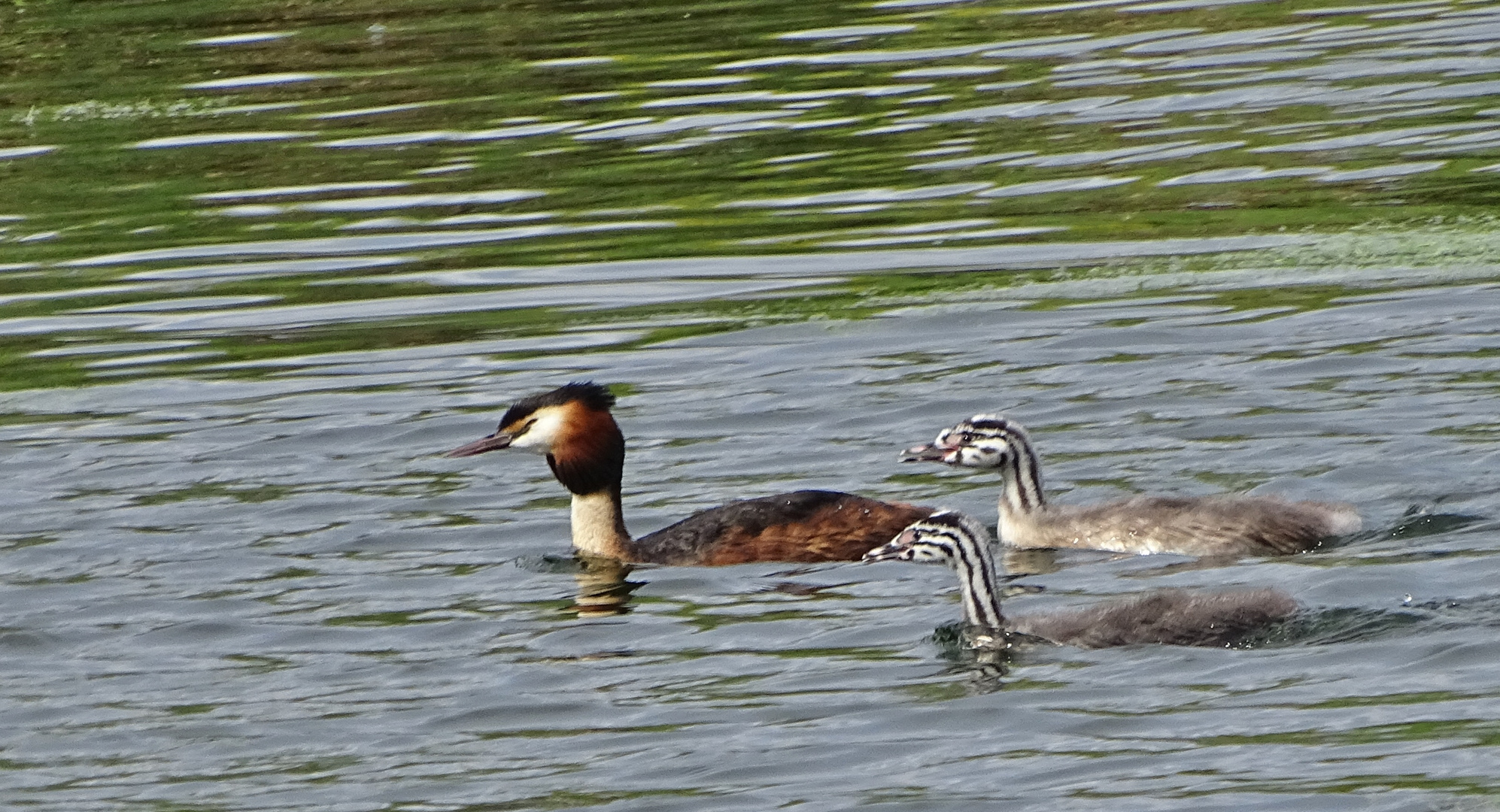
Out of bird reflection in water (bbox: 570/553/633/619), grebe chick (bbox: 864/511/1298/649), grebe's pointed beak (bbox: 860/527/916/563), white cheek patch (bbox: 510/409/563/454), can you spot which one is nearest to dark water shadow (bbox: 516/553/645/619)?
bird reflection in water (bbox: 570/553/633/619)

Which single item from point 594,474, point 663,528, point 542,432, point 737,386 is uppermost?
point 542,432

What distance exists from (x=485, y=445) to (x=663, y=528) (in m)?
0.90

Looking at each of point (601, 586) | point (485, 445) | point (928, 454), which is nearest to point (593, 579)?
point (601, 586)

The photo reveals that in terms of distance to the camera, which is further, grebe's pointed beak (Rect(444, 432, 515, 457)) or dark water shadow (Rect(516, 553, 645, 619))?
grebe's pointed beak (Rect(444, 432, 515, 457))

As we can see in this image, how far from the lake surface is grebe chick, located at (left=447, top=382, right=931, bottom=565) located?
0.46 feet

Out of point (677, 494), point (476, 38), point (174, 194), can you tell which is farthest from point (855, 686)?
point (476, 38)

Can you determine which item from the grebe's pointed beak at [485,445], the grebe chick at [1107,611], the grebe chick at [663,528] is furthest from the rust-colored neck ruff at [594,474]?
the grebe chick at [1107,611]

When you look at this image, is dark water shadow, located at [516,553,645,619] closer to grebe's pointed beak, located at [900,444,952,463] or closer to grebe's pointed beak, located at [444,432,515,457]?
grebe's pointed beak, located at [444,432,515,457]

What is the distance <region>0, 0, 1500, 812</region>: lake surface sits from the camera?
9320mm

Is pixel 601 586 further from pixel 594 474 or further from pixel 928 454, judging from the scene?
pixel 928 454

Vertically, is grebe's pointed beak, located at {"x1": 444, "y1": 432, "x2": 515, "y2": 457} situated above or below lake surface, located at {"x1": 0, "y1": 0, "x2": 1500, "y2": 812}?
above

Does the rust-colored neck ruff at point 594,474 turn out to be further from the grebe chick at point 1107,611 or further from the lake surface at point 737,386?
the grebe chick at point 1107,611

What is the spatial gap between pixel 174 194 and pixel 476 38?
704 centimetres

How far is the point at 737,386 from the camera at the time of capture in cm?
1495
